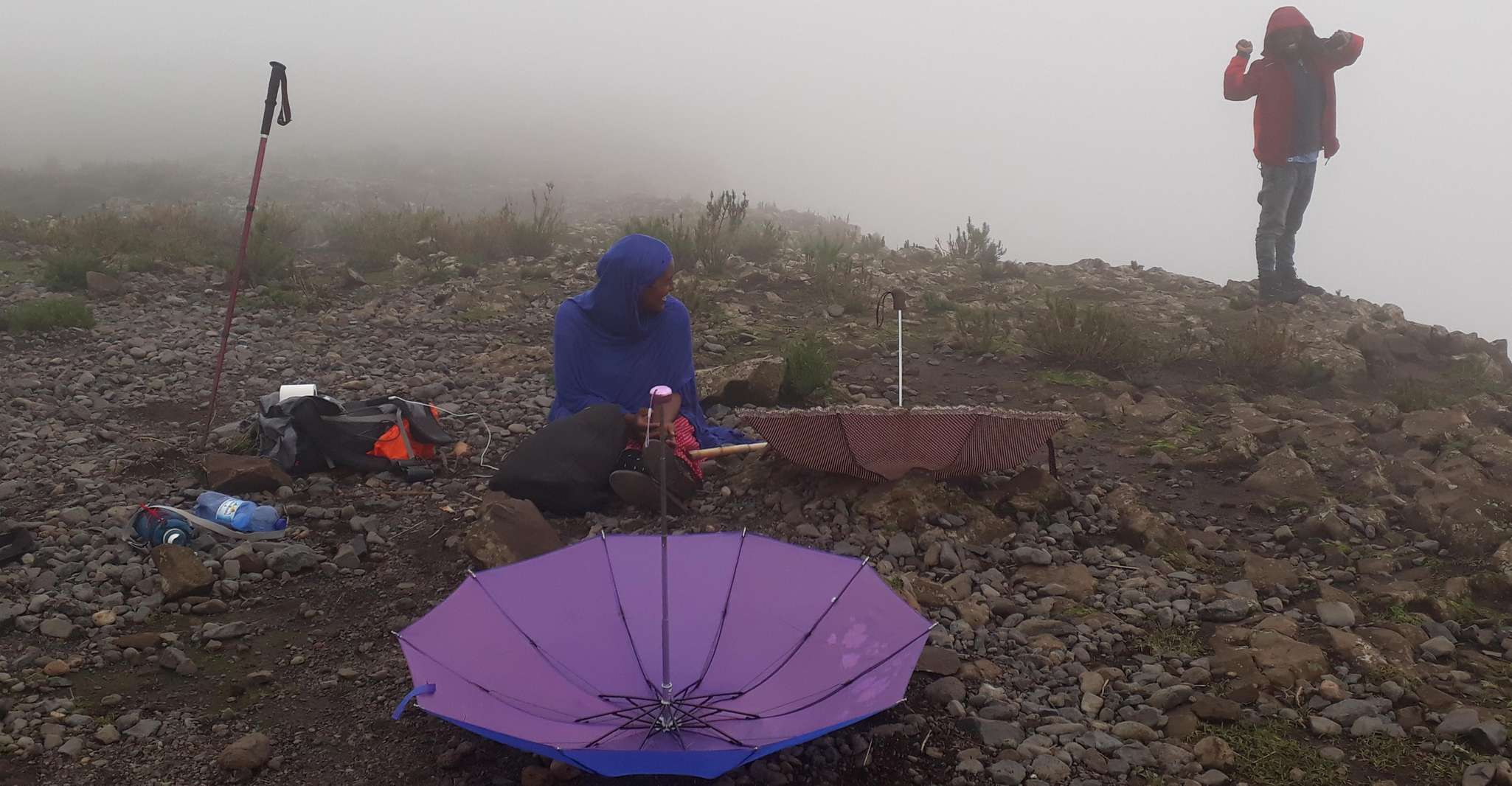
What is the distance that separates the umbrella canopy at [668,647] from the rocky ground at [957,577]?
389mm

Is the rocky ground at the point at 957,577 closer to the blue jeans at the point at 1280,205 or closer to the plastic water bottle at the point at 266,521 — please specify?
the plastic water bottle at the point at 266,521

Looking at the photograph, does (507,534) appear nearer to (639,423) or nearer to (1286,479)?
(639,423)

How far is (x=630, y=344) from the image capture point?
5941 millimetres

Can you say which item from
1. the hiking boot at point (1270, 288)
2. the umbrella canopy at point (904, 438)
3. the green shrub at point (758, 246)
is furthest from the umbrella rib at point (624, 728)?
the green shrub at point (758, 246)

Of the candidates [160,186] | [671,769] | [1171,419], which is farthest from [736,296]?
[160,186]

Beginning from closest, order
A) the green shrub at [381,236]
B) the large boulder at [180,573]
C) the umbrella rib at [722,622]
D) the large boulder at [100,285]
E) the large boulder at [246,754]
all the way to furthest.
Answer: the umbrella rib at [722,622]
the large boulder at [246,754]
the large boulder at [180,573]
the large boulder at [100,285]
the green shrub at [381,236]

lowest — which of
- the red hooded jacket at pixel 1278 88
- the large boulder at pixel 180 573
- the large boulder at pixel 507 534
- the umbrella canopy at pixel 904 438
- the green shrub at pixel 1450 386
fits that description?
the large boulder at pixel 180 573

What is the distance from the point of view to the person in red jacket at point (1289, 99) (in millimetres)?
9273

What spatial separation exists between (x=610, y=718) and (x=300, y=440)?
12.2 feet

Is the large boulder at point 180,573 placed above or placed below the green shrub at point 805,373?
below

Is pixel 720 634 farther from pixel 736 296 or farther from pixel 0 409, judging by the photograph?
pixel 736 296

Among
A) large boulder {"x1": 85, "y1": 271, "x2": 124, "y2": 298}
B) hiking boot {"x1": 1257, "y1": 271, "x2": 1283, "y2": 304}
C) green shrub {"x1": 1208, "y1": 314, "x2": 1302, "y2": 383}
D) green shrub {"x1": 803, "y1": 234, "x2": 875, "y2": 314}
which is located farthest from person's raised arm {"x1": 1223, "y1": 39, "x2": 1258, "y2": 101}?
large boulder {"x1": 85, "y1": 271, "x2": 124, "y2": 298}

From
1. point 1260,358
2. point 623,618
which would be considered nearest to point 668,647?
point 623,618

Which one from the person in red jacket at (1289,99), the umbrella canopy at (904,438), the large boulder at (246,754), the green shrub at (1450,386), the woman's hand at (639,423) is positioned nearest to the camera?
the large boulder at (246,754)
